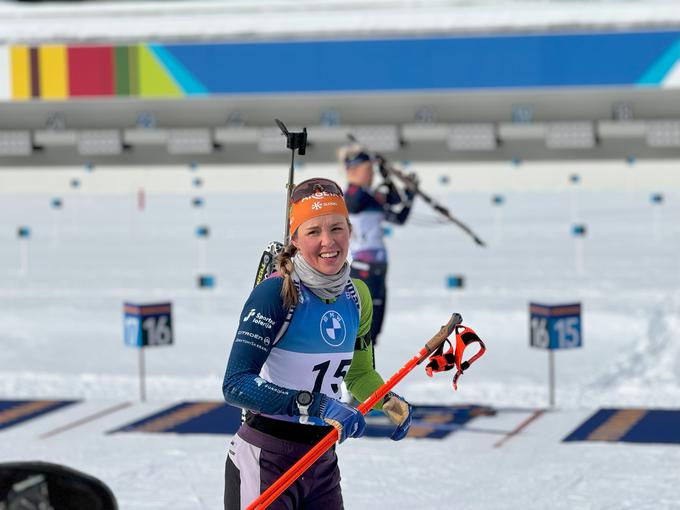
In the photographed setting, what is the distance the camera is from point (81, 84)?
2616 centimetres

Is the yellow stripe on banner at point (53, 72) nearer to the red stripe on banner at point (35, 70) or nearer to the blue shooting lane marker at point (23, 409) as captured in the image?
the red stripe on banner at point (35, 70)

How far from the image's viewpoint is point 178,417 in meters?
7.41

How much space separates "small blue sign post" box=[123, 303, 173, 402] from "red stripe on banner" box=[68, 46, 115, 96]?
62.3 feet

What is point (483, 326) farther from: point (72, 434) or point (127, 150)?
point (127, 150)

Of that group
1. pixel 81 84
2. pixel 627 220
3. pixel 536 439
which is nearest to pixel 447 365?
pixel 536 439

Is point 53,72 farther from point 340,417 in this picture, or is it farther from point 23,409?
point 340,417

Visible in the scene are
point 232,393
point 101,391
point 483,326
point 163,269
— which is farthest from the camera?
point 163,269

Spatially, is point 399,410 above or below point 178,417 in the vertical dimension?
above

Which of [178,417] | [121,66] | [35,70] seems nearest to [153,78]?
[121,66]

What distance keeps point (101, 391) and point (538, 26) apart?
18.5 m

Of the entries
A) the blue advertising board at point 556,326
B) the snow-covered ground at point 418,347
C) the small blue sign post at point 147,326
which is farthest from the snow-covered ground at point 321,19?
the small blue sign post at point 147,326

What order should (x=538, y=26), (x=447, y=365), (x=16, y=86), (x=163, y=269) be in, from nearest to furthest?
(x=447, y=365)
(x=163, y=269)
(x=538, y=26)
(x=16, y=86)

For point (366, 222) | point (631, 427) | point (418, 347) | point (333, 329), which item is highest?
point (366, 222)

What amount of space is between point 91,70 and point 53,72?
974 millimetres
